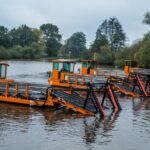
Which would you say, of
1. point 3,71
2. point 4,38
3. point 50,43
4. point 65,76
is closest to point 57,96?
point 3,71

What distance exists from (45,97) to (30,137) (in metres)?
7.19

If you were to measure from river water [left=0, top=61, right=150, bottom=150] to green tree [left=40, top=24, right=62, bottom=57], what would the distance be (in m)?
154

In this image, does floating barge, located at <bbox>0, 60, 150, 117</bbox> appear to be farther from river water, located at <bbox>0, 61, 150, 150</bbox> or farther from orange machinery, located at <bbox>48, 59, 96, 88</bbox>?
orange machinery, located at <bbox>48, 59, 96, 88</bbox>

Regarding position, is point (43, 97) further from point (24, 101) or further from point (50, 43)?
point (50, 43)

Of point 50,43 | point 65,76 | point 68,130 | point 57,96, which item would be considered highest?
point 50,43

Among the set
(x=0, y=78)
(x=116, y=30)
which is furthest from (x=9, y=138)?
(x=116, y=30)

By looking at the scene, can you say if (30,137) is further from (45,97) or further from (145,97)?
(145,97)

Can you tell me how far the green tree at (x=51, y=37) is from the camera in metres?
181

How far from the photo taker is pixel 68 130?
21016 millimetres

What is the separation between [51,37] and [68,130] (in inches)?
6675

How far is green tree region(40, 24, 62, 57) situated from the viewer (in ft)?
594

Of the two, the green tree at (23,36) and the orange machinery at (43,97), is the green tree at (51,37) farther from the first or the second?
the orange machinery at (43,97)

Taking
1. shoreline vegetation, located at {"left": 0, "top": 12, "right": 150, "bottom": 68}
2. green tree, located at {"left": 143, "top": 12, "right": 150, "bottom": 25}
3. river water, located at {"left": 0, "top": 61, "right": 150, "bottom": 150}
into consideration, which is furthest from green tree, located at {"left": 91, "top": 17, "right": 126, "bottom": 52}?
river water, located at {"left": 0, "top": 61, "right": 150, "bottom": 150}

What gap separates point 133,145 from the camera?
1886cm
